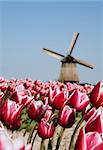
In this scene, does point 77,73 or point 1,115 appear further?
point 77,73

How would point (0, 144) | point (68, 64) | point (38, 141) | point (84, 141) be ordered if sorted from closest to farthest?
1. point (0, 144)
2. point (84, 141)
3. point (38, 141)
4. point (68, 64)

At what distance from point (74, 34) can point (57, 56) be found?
374cm

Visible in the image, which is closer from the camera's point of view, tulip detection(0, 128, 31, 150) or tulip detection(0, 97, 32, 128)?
tulip detection(0, 128, 31, 150)

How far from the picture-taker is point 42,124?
2.69 metres

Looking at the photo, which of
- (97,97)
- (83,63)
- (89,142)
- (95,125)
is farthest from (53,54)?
(89,142)

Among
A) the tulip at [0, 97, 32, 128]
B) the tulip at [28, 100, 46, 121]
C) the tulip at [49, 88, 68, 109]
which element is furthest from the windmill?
the tulip at [0, 97, 32, 128]

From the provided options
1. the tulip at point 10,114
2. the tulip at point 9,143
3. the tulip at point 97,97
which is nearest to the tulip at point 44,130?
the tulip at point 10,114

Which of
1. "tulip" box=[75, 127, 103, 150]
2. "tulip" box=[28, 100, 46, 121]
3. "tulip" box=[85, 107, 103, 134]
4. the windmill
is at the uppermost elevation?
"tulip" box=[75, 127, 103, 150]

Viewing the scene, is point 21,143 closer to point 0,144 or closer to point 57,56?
point 0,144

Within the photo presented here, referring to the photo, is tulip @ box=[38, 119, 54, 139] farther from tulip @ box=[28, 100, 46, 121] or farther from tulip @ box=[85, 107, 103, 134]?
tulip @ box=[85, 107, 103, 134]

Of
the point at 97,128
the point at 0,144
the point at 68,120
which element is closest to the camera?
the point at 0,144

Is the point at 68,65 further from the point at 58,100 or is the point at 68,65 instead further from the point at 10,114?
the point at 10,114

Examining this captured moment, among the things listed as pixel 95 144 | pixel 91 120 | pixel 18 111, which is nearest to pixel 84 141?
pixel 95 144

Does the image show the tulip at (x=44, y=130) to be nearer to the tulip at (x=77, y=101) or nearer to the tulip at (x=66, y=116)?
the tulip at (x=66, y=116)
